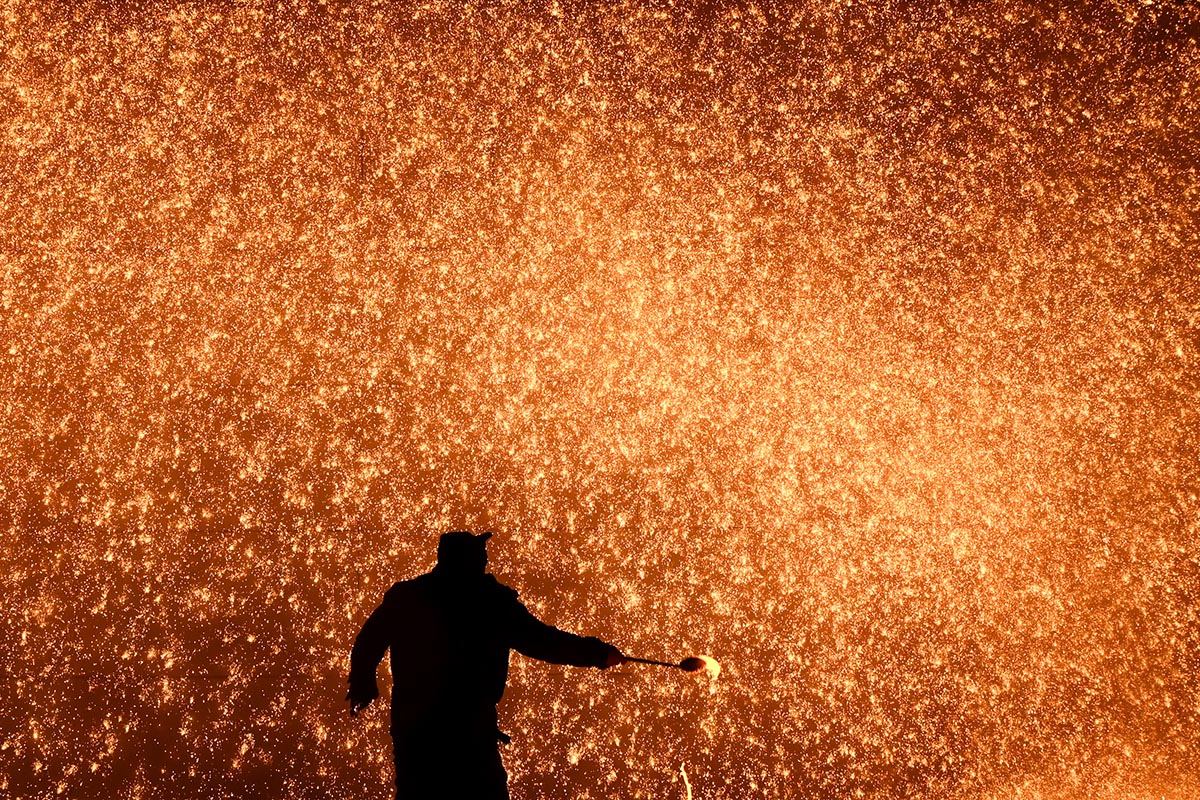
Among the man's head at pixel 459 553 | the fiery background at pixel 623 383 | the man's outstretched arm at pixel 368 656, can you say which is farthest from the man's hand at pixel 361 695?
the fiery background at pixel 623 383

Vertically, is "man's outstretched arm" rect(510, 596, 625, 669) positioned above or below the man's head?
below

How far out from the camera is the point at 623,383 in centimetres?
154

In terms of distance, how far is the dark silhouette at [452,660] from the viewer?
891 millimetres

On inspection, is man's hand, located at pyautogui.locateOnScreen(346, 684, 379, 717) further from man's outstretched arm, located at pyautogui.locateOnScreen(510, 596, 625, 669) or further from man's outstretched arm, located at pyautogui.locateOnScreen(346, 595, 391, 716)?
man's outstretched arm, located at pyautogui.locateOnScreen(510, 596, 625, 669)

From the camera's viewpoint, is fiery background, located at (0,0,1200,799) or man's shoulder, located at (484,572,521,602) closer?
man's shoulder, located at (484,572,521,602)

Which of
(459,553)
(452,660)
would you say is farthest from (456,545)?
(452,660)

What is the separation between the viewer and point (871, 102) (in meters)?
1.66

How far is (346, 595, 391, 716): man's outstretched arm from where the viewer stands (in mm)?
937

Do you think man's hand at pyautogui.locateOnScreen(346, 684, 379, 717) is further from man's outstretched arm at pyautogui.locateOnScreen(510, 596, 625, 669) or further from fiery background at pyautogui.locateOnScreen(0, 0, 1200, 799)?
fiery background at pyautogui.locateOnScreen(0, 0, 1200, 799)

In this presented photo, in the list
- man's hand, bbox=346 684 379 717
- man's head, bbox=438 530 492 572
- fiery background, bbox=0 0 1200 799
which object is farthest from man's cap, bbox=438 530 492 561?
fiery background, bbox=0 0 1200 799

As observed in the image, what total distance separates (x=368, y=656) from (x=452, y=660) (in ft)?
0.36

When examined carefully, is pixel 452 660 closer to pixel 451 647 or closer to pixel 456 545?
pixel 451 647

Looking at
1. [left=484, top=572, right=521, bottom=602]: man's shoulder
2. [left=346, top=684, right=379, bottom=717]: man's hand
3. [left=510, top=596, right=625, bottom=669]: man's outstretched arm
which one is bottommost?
[left=346, top=684, right=379, bottom=717]: man's hand

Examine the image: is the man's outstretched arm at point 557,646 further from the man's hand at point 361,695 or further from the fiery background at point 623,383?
the fiery background at point 623,383
